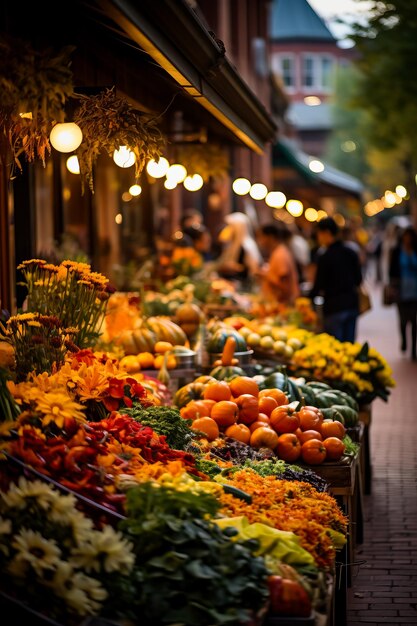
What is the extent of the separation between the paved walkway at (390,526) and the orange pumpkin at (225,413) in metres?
1.26

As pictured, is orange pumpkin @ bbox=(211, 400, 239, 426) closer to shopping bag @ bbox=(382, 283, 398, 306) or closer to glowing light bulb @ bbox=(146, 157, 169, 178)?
glowing light bulb @ bbox=(146, 157, 169, 178)

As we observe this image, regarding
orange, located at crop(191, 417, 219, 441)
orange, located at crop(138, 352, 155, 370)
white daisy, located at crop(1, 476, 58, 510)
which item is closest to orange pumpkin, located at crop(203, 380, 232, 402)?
orange, located at crop(191, 417, 219, 441)

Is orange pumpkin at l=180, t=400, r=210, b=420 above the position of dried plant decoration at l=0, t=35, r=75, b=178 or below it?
below

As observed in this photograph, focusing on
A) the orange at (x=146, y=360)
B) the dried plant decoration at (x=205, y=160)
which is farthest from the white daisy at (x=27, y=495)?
the dried plant decoration at (x=205, y=160)

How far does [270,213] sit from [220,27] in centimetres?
1212

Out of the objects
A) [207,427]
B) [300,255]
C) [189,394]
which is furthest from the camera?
[300,255]

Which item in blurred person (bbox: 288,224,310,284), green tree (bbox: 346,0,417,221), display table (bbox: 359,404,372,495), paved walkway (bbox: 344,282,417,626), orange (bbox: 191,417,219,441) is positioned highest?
green tree (bbox: 346,0,417,221)

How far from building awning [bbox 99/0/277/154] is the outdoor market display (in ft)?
4.85

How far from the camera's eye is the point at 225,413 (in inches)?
289

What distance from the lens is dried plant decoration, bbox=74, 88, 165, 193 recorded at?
255 inches

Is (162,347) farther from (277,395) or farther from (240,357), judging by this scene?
(277,395)

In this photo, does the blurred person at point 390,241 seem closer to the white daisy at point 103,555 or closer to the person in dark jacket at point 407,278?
the person in dark jacket at point 407,278

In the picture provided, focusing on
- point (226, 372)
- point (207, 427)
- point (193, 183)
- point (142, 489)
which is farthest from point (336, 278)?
point (142, 489)

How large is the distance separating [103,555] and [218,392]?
330cm
